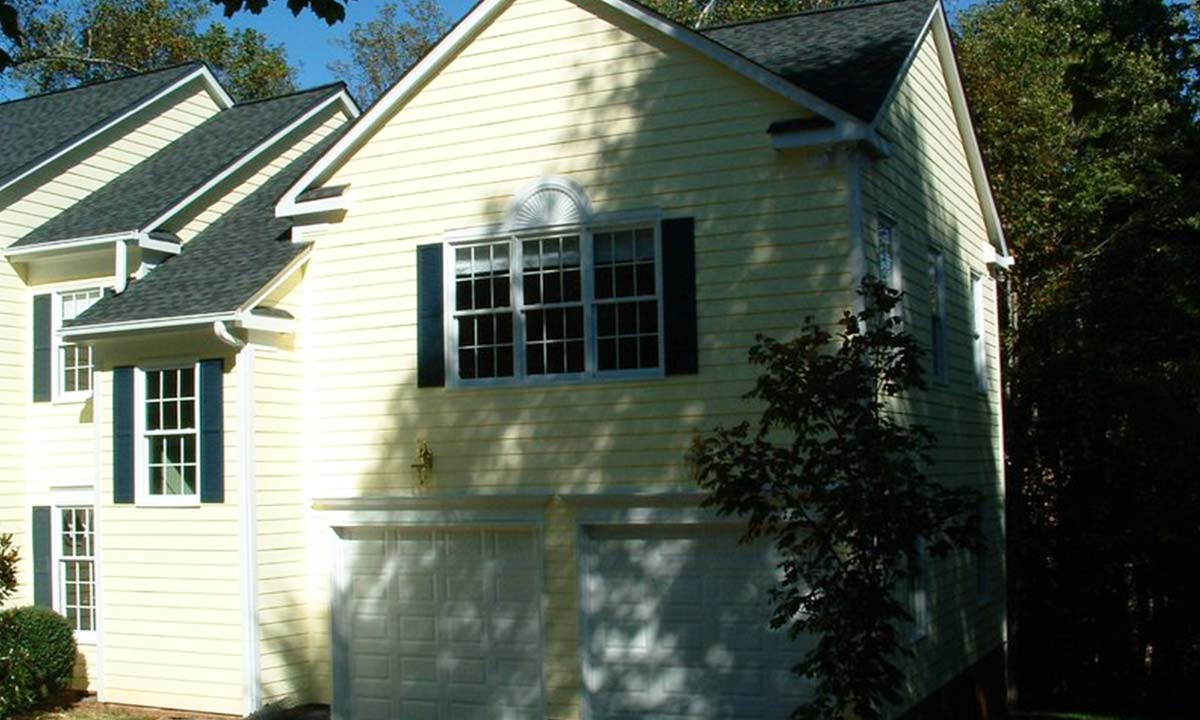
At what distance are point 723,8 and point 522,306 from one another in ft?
62.5

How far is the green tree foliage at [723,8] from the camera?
29.5 metres

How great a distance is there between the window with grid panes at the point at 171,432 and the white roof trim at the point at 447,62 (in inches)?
92.1

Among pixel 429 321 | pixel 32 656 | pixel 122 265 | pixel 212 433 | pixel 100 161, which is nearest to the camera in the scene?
pixel 429 321

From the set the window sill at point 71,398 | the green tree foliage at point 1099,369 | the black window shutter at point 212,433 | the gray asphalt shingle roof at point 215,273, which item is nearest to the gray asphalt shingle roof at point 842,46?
the gray asphalt shingle roof at point 215,273

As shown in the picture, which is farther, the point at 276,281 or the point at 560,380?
the point at 276,281

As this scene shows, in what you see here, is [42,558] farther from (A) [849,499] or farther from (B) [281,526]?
(A) [849,499]

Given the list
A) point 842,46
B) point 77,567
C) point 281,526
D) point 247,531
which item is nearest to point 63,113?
point 77,567

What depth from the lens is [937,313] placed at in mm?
15883

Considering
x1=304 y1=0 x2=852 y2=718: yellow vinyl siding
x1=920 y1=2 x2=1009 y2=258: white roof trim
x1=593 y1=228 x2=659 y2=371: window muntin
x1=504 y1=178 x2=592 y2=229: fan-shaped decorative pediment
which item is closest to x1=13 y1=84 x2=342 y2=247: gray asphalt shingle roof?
x1=304 y1=0 x2=852 y2=718: yellow vinyl siding

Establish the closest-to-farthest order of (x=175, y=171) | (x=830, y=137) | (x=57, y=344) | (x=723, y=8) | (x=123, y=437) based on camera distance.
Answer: (x=830, y=137) < (x=123, y=437) < (x=57, y=344) < (x=175, y=171) < (x=723, y=8)

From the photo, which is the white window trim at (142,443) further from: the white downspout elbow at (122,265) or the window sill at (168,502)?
the white downspout elbow at (122,265)

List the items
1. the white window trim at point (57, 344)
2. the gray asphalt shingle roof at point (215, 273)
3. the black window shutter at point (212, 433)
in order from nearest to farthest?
the black window shutter at point (212, 433) → the gray asphalt shingle roof at point (215, 273) → the white window trim at point (57, 344)

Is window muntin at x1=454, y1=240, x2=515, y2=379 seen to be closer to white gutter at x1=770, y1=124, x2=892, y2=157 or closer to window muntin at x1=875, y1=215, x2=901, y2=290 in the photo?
white gutter at x1=770, y1=124, x2=892, y2=157

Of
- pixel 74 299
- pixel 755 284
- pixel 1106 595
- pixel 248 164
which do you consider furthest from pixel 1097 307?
pixel 74 299
